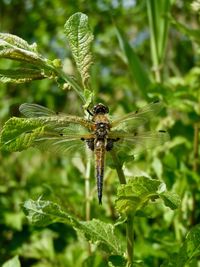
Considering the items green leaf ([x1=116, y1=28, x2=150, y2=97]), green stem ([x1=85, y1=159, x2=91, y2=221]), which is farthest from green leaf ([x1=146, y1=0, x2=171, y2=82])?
green stem ([x1=85, y1=159, x2=91, y2=221])

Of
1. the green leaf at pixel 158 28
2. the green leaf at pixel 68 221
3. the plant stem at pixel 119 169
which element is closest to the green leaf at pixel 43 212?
the green leaf at pixel 68 221

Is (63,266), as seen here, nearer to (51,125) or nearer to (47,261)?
(47,261)

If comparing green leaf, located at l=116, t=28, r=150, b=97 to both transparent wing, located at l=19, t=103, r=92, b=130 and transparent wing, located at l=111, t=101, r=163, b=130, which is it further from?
transparent wing, located at l=19, t=103, r=92, b=130

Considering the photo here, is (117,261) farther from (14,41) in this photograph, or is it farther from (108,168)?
(108,168)

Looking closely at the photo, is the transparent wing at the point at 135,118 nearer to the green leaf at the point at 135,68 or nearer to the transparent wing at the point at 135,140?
the transparent wing at the point at 135,140

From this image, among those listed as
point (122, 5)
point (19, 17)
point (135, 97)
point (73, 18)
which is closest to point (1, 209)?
point (135, 97)

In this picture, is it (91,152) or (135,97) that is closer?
(91,152)
